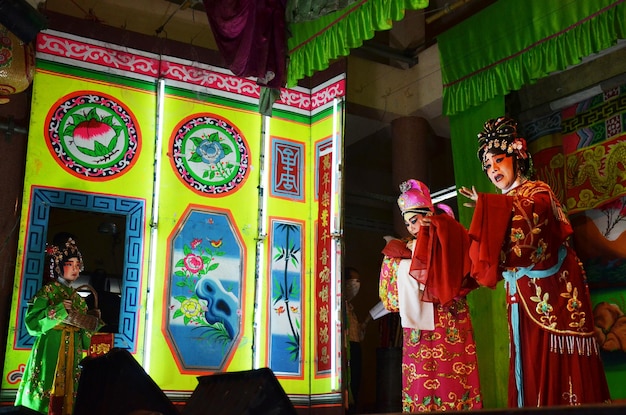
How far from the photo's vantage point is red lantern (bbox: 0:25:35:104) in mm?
3736

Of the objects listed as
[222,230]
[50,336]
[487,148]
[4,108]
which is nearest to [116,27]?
[4,108]

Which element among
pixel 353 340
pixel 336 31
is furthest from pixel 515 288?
pixel 353 340

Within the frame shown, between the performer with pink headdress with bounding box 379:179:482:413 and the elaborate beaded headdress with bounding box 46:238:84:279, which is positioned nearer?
the performer with pink headdress with bounding box 379:179:482:413

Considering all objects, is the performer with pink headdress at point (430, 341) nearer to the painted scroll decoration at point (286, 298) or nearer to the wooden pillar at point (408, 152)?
the painted scroll decoration at point (286, 298)

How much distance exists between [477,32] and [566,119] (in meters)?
0.92

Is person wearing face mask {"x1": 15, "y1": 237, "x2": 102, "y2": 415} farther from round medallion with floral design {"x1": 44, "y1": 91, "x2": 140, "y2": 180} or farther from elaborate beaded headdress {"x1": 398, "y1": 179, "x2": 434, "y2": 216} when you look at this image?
elaborate beaded headdress {"x1": 398, "y1": 179, "x2": 434, "y2": 216}

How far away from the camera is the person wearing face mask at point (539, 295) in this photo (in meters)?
3.11

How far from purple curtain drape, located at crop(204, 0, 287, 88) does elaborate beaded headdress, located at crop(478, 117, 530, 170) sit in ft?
5.10

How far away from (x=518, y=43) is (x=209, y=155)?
2539mm

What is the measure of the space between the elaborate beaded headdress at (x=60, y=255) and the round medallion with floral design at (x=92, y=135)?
59 centimetres

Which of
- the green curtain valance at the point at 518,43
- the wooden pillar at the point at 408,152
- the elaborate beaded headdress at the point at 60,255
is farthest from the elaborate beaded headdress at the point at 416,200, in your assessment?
the wooden pillar at the point at 408,152

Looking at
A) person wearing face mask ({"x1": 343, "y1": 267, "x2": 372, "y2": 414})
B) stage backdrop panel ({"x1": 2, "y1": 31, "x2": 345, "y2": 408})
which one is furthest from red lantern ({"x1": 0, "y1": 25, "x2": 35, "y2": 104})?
person wearing face mask ({"x1": 343, "y1": 267, "x2": 372, "y2": 414})

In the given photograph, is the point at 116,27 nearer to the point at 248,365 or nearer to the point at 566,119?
the point at 248,365

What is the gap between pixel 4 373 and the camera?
5.23m
